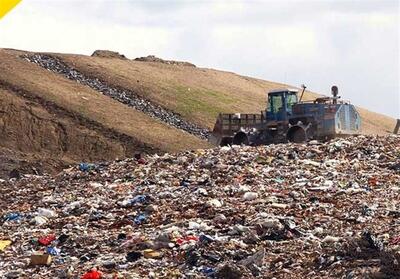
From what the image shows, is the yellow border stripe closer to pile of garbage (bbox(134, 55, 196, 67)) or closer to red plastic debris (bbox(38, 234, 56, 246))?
red plastic debris (bbox(38, 234, 56, 246))

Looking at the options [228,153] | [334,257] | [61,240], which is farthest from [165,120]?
[334,257]

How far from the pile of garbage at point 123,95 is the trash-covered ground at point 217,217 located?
52.2 feet

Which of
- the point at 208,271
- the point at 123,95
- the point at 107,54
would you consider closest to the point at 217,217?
the point at 208,271

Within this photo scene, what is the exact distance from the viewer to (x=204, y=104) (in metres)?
38.8

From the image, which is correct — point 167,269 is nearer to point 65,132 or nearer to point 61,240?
point 61,240

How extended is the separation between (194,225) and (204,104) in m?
27.9

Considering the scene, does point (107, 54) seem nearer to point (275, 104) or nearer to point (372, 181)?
Answer: point (275, 104)

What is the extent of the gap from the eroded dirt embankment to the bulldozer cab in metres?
5.74

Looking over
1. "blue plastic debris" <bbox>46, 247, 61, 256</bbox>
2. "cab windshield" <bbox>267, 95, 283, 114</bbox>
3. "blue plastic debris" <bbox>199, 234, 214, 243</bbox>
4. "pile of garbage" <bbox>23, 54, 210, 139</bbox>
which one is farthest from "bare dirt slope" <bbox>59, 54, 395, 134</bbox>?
"blue plastic debris" <bbox>199, 234, 214, 243</bbox>

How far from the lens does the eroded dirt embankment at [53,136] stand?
28016mm

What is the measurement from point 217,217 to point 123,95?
82.7 feet

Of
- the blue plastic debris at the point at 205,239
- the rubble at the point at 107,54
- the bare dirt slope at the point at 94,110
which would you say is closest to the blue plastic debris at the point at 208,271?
the blue plastic debris at the point at 205,239

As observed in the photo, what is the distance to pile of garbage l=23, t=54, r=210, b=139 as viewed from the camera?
112ft

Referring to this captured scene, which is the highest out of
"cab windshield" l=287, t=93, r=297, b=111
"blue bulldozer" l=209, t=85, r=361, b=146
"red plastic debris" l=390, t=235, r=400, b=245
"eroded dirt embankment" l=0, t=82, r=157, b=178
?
"cab windshield" l=287, t=93, r=297, b=111
